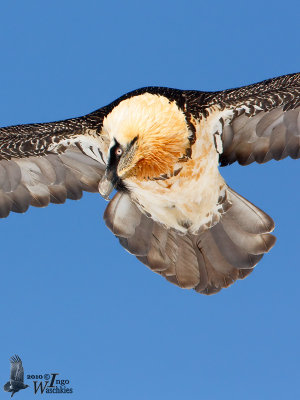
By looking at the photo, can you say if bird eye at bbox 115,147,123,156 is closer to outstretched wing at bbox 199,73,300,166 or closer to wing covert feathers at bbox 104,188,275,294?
outstretched wing at bbox 199,73,300,166

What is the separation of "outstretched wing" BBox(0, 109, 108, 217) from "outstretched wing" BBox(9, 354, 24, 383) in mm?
1401

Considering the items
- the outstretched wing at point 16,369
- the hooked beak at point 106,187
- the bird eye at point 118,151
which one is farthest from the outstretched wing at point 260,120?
the outstretched wing at point 16,369

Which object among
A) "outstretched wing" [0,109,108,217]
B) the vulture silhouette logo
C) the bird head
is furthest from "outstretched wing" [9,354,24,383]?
the bird head

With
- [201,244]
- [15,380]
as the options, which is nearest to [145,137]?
[201,244]

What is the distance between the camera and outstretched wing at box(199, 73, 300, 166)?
22.2 feet

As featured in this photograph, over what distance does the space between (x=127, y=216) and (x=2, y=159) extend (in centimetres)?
121

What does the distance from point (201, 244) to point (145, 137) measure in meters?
1.50

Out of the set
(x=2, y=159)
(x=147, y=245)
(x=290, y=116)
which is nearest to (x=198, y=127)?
(x=290, y=116)

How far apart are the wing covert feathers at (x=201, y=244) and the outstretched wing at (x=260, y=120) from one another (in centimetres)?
40

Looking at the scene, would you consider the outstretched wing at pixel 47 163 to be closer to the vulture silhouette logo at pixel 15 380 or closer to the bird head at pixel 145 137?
the bird head at pixel 145 137

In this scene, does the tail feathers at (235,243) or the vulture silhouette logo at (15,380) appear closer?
the tail feathers at (235,243)

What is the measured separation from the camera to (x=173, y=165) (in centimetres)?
659

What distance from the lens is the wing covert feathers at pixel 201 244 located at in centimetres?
724

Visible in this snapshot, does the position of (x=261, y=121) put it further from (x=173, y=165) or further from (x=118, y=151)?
(x=118, y=151)
